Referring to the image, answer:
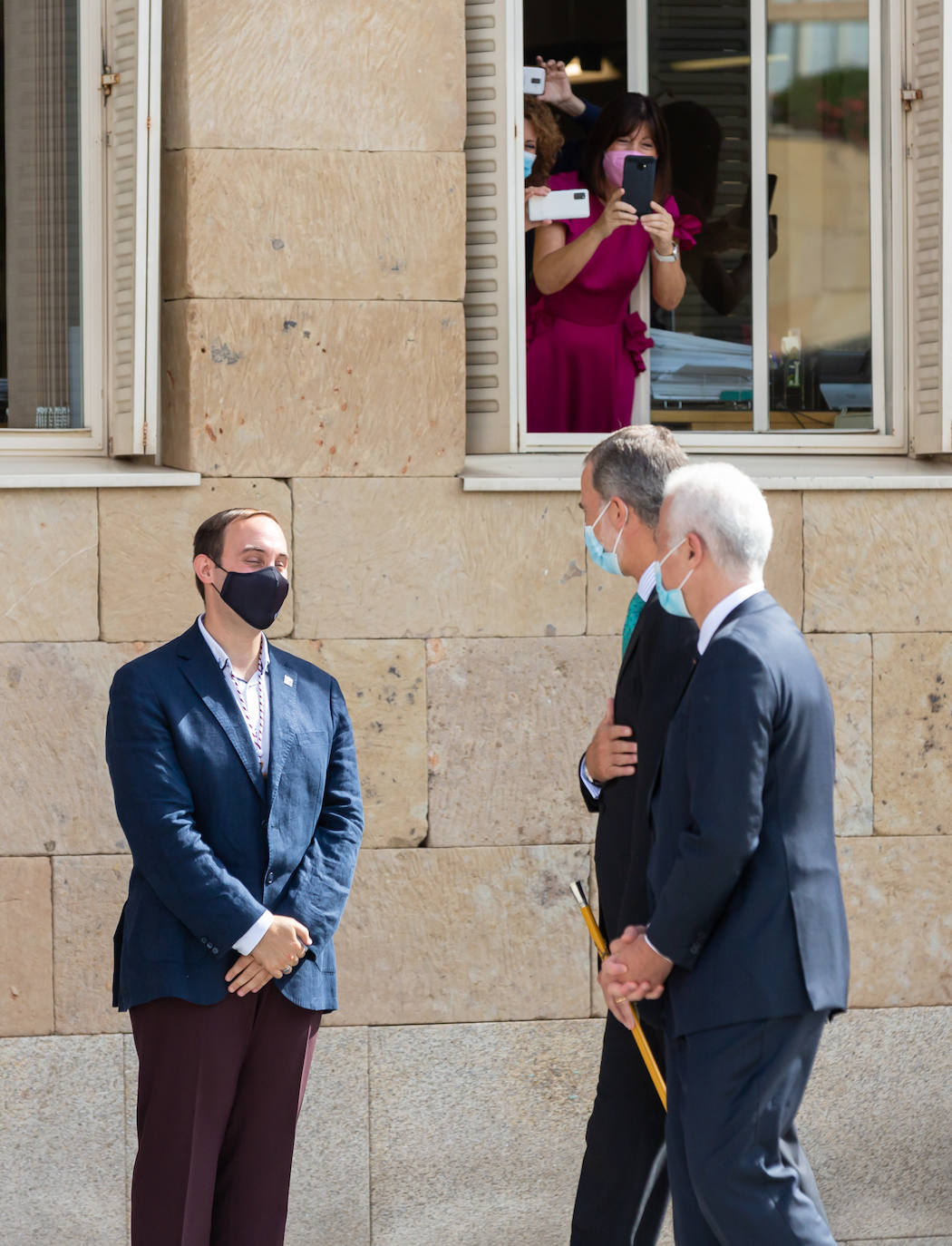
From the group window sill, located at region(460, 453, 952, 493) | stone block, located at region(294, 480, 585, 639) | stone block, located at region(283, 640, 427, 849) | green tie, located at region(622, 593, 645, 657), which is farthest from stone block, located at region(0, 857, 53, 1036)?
green tie, located at region(622, 593, 645, 657)

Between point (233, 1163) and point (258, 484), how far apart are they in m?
1.92

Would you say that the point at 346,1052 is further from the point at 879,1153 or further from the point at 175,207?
the point at 175,207

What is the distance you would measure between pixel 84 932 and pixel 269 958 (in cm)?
133

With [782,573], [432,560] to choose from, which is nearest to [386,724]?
[432,560]

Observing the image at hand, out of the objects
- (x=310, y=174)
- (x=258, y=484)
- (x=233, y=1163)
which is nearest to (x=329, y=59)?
(x=310, y=174)

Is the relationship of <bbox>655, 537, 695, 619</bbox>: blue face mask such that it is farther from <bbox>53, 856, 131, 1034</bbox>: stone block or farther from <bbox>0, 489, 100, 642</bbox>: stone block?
<bbox>53, 856, 131, 1034</bbox>: stone block

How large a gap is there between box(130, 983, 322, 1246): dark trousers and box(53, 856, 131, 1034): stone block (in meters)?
1.04

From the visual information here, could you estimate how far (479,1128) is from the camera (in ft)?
15.0

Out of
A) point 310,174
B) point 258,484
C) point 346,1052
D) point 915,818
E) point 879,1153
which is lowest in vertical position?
point 879,1153

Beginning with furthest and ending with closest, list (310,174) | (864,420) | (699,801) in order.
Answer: (864,420), (310,174), (699,801)

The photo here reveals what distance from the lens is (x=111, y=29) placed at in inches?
181

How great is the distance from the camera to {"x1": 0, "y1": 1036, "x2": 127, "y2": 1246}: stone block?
14.5ft

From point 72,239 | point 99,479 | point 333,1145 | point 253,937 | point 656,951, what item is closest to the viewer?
point 656,951

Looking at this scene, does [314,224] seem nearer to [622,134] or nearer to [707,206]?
[622,134]
